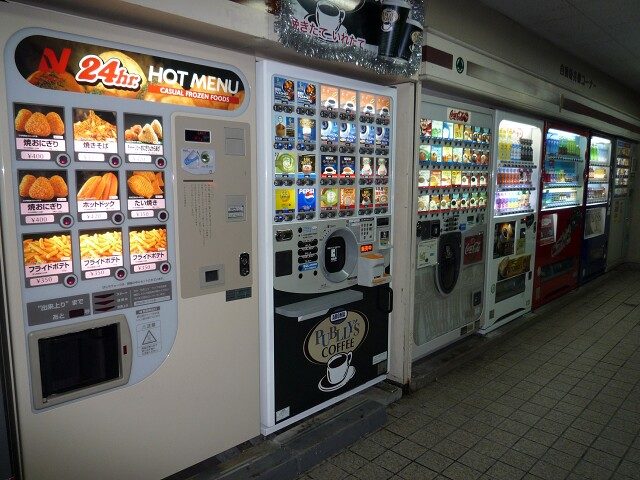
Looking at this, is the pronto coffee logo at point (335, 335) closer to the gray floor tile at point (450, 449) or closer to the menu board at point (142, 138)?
the gray floor tile at point (450, 449)

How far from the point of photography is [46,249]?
1824 mm

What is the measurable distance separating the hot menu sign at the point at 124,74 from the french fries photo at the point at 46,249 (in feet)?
2.10

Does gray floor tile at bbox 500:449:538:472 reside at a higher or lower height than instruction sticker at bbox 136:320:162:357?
lower

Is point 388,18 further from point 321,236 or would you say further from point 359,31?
point 321,236

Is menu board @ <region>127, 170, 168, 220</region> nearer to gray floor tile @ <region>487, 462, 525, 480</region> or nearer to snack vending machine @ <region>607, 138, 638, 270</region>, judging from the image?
gray floor tile @ <region>487, 462, 525, 480</region>

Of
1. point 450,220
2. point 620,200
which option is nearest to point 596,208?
point 620,200

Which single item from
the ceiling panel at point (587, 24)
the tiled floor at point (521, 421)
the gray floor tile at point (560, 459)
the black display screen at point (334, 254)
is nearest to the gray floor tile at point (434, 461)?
the tiled floor at point (521, 421)

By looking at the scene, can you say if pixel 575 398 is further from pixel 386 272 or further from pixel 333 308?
pixel 333 308

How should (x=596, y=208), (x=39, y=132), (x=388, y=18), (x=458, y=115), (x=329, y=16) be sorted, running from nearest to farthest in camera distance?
(x=39, y=132) → (x=329, y=16) → (x=388, y=18) → (x=458, y=115) → (x=596, y=208)

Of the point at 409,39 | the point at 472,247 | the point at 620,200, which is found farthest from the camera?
the point at 620,200

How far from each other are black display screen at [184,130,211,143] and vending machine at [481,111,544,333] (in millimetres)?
3236

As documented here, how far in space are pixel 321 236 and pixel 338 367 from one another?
3.21 feet

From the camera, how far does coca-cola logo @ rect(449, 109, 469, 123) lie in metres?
3.89

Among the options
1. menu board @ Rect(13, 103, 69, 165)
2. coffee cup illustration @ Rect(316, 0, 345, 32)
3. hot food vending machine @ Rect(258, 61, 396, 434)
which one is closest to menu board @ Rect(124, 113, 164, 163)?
menu board @ Rect(13, 103, 69, 165)
